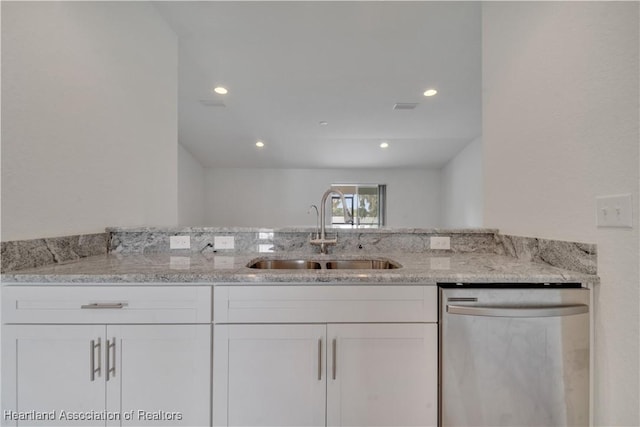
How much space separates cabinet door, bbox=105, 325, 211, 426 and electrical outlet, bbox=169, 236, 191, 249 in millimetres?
704

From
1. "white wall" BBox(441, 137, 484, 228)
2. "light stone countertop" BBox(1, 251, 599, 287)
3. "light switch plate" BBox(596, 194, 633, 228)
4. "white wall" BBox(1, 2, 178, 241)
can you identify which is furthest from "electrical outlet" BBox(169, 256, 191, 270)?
"white wall" BBox(441, 137, 484, 228)

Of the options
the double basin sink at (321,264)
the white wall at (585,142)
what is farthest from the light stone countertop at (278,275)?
the double basin sink at (321,264)

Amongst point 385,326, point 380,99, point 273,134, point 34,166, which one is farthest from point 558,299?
point 273,134

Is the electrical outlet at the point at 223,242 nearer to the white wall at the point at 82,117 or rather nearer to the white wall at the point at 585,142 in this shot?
the white wall at the point at 82,117

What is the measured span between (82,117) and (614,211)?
227 cm

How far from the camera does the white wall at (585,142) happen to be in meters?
0.88

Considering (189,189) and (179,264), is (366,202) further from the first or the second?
(179,264)

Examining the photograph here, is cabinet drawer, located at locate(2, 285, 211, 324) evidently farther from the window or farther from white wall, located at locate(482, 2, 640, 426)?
the window

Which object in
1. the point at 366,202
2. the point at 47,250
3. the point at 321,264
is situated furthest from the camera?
the point at 366,202

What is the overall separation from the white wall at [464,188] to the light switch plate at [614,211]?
4.72m

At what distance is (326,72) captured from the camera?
113 inches

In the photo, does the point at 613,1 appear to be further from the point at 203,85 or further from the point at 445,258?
the point at 203,85

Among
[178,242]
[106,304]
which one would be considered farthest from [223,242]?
[106,304]

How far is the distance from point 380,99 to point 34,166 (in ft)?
11.3
